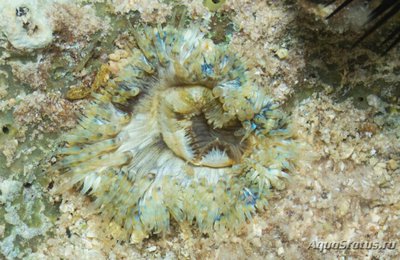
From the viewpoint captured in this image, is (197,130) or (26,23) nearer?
(26,23)

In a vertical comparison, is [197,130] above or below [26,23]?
below

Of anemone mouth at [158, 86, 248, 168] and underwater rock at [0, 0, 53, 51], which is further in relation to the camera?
anemone mouth at [158, 86, 248, 168]

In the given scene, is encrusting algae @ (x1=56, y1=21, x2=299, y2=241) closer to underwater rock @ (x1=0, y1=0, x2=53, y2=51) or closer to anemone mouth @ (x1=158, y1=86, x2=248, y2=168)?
anemone mouth @ (x1=158, y1=86, x2=248, y2=168)

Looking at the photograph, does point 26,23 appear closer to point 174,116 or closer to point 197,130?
point 174,116

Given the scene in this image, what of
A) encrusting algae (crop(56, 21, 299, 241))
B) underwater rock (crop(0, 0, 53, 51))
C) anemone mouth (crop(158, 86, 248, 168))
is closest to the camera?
underwater rock (crop(0, 0, 53, 51))

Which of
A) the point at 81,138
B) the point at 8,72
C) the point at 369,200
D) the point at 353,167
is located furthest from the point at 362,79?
the point at 8,72

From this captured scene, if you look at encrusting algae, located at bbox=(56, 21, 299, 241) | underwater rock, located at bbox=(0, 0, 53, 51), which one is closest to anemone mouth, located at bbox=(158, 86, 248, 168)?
encrusting algae, located at bbox=(56, 21, 299, 241)

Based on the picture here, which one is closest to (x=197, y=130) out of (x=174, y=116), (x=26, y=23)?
(x=174, y=116)

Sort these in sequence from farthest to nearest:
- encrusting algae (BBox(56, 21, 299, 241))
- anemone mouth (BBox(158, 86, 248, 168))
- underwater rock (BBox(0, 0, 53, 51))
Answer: anemone mouth (BBox(158, 86, 248, 168))
encrusting algae (BBox(56, 21, 299, 241))
underwater rock (BBox(0, 0, 53, 51))
